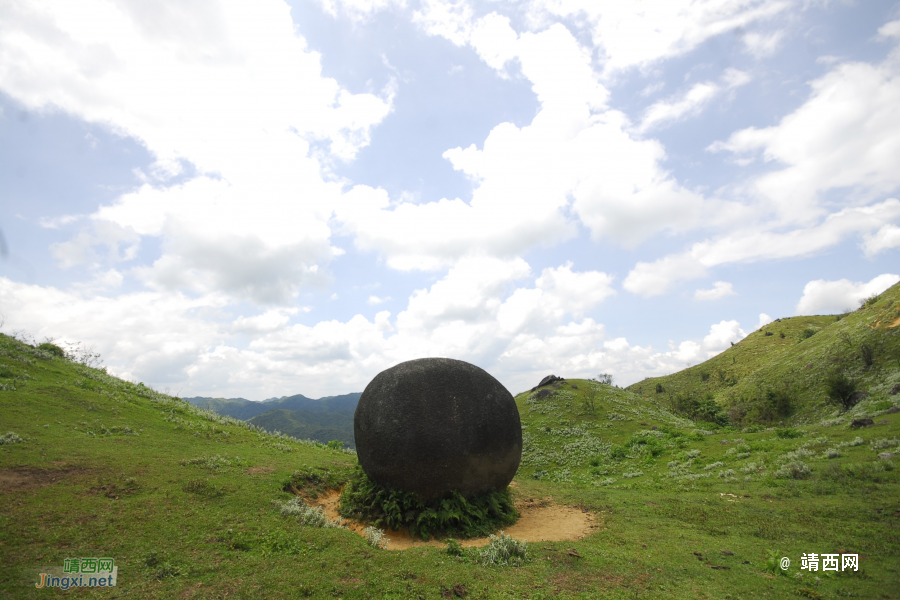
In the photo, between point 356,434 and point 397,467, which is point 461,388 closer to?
point 397,467

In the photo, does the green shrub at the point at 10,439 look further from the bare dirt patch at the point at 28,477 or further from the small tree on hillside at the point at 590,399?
the small tree on hillside at the point at 590,399

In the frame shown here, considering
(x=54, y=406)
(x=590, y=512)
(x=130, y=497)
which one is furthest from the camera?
(x=54, y=406)

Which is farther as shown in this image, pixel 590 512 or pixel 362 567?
pixel 590 512

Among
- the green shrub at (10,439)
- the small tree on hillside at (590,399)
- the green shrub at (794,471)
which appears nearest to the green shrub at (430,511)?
the green shrub at (10,439)

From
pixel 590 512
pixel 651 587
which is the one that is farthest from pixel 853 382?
pixel 651 587

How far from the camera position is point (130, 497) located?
9203mm

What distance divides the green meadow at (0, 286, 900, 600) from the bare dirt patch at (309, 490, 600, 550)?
0.49m

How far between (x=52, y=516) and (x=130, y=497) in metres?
1.52

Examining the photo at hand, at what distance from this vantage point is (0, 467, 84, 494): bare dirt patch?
8711 millimetres

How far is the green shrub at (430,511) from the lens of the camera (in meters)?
10.8

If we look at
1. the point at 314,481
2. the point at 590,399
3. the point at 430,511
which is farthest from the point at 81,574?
the point at 590,399

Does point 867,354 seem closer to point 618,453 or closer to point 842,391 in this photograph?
point 842,391

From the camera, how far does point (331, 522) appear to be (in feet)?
33.7

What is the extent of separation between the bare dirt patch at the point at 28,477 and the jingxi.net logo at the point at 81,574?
147 inches
